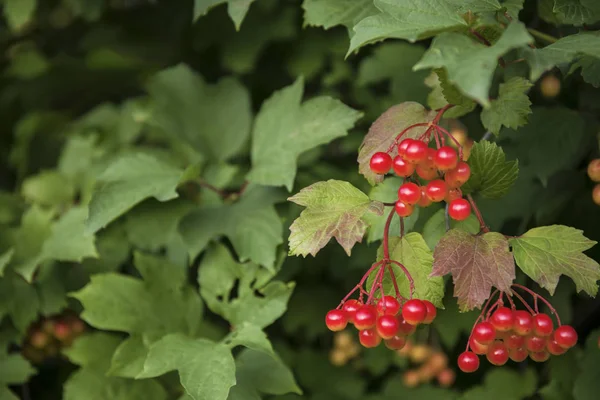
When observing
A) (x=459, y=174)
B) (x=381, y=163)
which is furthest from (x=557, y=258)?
(x=381, y=163)

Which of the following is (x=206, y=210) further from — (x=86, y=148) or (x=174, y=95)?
(x=86, y=148)

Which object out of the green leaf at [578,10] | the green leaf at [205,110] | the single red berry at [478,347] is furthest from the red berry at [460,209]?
the green leaf at [205,110]

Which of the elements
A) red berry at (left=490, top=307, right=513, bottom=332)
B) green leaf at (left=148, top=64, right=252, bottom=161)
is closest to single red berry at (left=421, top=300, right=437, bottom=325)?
red berry at (left=490, top=307, right=513, bottom=332)

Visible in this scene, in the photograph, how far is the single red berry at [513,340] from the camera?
3.72 ft

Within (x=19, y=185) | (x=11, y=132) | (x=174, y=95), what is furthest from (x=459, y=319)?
(x=11, y=132)

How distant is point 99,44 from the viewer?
7.79 feet

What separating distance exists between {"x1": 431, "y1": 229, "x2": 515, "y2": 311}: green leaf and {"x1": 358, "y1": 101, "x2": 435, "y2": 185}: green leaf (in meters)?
0.21

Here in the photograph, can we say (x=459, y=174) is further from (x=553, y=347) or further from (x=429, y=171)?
(x=553, y=347)

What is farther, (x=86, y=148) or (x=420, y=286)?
(x=86, y=148)

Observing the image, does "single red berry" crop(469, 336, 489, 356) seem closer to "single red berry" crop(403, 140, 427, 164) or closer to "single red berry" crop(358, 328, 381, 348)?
"single red berry" crop(358, 328, 381, 348)

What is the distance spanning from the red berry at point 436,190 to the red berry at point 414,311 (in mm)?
174

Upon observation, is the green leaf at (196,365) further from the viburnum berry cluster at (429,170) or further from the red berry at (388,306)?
the viburnum berry cluster at (429,170)

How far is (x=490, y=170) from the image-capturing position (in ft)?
3.85

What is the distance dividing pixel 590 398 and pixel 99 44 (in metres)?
1.96
